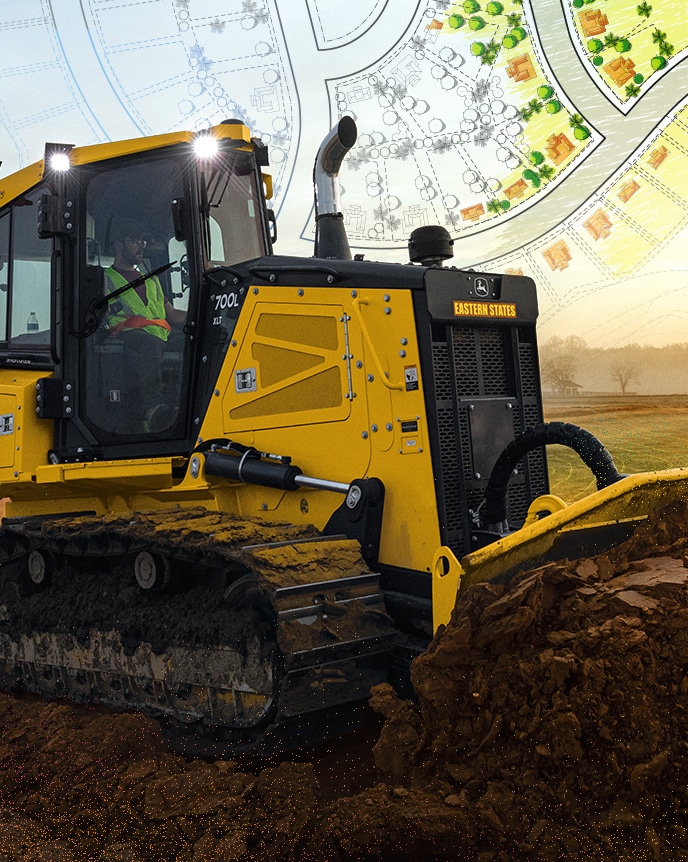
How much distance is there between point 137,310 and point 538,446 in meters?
2.46

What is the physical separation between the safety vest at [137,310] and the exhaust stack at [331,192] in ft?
3.08

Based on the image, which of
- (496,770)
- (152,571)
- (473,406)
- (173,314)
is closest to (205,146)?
(173,314)

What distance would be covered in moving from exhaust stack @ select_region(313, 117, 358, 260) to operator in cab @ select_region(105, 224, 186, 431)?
0.89 metres

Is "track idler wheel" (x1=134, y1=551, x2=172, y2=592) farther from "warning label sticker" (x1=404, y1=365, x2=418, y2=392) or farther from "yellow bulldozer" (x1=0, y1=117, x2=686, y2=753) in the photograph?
"warning label sticker" (x1=404, y1=365, x2=418, y2=392)

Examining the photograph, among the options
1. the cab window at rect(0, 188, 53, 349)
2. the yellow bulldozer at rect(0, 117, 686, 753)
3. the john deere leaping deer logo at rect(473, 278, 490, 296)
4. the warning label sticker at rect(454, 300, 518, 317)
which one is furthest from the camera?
the cab window at rect(0, 188, 53, 349)

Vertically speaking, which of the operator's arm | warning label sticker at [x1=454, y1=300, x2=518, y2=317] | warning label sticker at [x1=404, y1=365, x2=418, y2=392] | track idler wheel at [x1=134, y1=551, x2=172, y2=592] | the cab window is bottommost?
track idler wheel at [x1=134, y1=551, x2=172, y2=592]

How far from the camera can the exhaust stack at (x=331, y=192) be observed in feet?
16.2

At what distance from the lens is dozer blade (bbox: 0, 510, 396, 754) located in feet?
12.2

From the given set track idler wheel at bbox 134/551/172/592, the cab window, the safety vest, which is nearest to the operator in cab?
the safety vest

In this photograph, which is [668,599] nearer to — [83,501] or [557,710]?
[557,710]

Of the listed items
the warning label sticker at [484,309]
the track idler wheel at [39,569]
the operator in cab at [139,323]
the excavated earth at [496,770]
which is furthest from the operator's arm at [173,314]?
the excavated earth at [496,770]

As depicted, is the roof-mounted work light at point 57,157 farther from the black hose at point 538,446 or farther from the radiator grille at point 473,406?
the black hose at point 538,446

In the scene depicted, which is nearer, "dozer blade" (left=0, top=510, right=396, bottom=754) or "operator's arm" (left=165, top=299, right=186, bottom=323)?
"dozer blade" (left=0, top=510, right=396, bottom=754)

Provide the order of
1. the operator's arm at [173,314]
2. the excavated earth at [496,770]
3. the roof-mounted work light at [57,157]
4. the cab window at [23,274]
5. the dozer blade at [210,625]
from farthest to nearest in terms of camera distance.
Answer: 1. the cab window at [23,274]
2. the roof-mounted work light at [57,157]
3. the operator's arm at [173,314]
4. the dozer blade at [210,625]
5. the excavated earth at [496,770]
